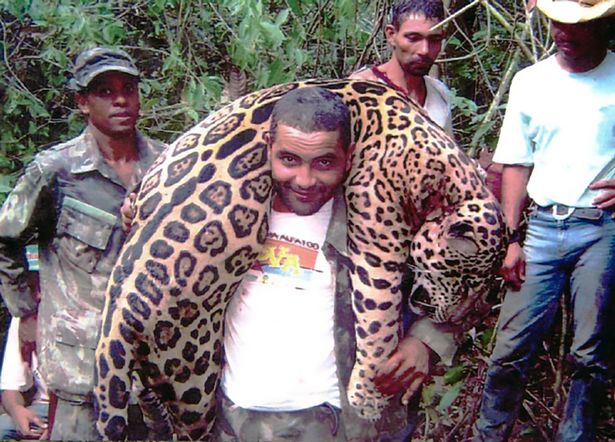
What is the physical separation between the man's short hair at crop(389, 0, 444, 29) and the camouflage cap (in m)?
Answer: 0.83

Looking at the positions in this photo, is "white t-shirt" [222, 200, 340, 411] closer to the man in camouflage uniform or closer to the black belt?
the man in camouflage uniform

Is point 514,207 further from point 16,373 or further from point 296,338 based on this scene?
point 16,373

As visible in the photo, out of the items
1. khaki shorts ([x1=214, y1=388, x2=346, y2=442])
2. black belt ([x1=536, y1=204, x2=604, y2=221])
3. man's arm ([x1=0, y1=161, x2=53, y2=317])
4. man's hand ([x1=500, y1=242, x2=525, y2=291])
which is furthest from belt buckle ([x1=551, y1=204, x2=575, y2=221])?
man's arm ([x1=0, y1=161, x2=53, y2=317])

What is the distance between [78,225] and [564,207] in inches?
56.8

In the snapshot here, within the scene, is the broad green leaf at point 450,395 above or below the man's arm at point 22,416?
above

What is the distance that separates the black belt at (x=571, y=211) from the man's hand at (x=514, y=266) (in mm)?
136

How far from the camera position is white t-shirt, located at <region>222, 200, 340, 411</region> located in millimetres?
2494

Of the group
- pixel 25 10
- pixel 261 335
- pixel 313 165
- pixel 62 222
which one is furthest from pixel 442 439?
pixel 25 10

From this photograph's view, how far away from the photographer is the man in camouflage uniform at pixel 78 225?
8.73 ft

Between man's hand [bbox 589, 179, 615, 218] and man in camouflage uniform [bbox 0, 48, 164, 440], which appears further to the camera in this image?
man in camouflage uniform [bbox 0, 48, 164, 440]

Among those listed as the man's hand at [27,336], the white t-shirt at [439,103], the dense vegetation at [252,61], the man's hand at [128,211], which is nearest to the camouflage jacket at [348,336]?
the dense vegetation at [252,61]

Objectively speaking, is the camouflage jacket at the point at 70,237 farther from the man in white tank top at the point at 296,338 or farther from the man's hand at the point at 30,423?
the man in white tank top at the point at 296,338

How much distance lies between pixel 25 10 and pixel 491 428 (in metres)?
1.99

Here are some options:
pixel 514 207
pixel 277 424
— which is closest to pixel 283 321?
pixel 277 424
